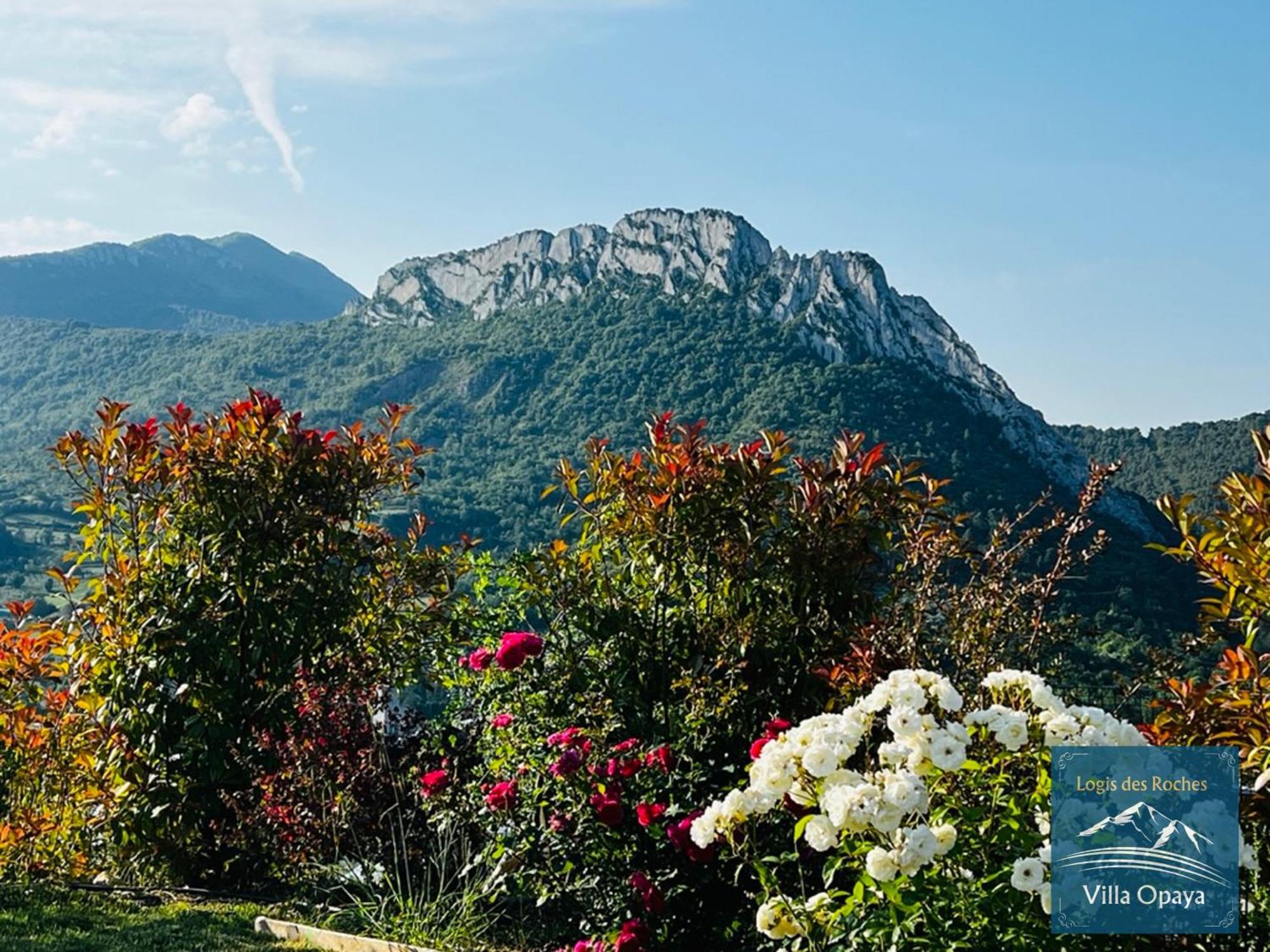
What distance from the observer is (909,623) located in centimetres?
460

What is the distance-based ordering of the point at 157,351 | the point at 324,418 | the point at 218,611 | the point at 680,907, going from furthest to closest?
1. the point at 157,351
2. the point at 324,418
3. the point at 218,611
4. the point at 680,907

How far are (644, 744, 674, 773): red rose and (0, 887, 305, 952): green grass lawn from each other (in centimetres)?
144

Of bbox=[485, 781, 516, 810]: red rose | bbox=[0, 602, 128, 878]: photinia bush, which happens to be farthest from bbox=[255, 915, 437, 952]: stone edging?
bbox=[0, 602, 128, 878]: photinia bush

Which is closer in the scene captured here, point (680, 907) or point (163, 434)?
point (680, 907)

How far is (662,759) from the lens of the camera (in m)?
4.03

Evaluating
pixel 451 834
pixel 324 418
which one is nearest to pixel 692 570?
pixel 451 834

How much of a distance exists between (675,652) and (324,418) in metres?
78.9

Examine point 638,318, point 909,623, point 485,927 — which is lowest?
point 485,927

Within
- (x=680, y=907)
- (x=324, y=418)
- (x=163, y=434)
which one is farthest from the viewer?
(x=324, y=418)

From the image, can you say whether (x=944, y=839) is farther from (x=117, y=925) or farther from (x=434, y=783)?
(x=117, y=925)

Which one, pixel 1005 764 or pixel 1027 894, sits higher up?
pixel 1005 764

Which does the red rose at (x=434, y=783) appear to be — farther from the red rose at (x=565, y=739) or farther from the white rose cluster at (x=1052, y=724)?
the white rose cluster at (x=1052, y=724)

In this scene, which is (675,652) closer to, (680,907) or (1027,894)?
(680,907)

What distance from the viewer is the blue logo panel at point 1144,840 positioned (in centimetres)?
278
